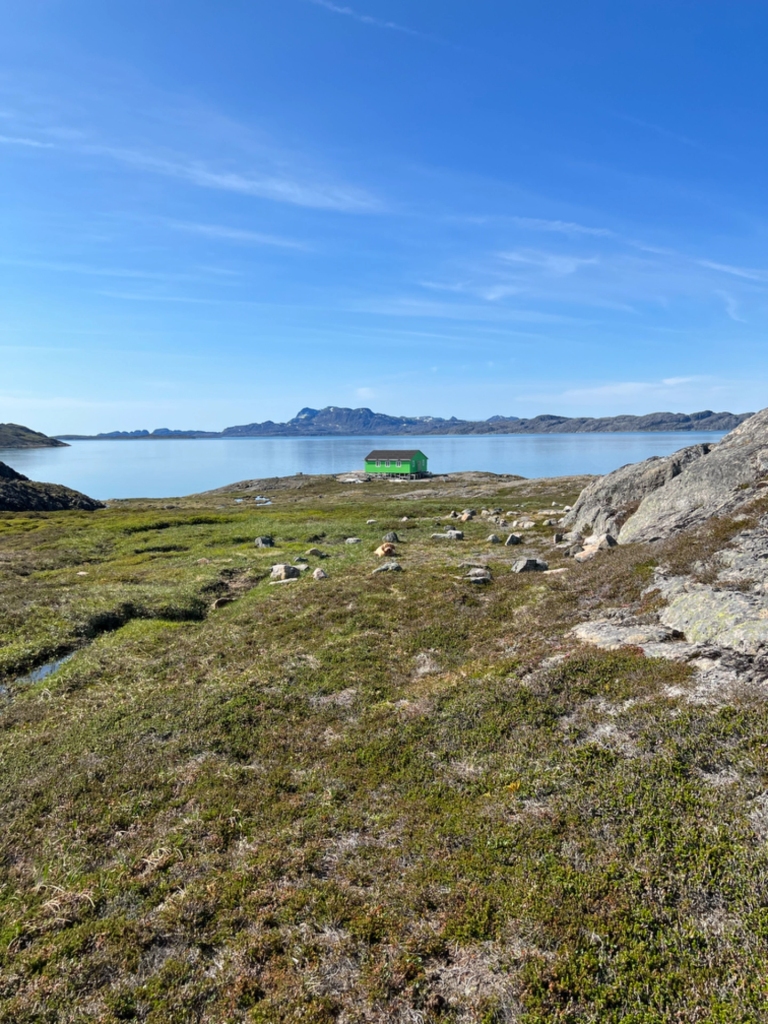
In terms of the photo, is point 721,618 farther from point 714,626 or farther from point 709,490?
point 709,490

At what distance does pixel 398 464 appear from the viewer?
150875 millimetres

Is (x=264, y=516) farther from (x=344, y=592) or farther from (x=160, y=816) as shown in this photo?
(x=160, y=816)

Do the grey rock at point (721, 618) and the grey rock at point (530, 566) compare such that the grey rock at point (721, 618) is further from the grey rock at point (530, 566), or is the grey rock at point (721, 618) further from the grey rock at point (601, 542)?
the grey rock at point (601, 542)

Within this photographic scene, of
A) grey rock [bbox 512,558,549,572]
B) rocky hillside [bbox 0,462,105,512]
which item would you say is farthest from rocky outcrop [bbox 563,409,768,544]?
rocky hillside [bbox 0,462,105,512]

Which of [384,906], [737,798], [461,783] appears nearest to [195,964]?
[384,906]

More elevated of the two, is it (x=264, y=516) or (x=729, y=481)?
(x=729, y=481)

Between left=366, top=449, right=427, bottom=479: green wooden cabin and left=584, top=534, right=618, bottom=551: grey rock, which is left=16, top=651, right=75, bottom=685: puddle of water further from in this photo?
left=366, top=449, right=427, bottom=479: green wooden cabin

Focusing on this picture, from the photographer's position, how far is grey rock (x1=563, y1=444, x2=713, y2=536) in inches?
1575

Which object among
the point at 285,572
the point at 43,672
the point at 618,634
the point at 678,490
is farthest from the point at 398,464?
the point at 618,634

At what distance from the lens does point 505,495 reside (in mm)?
92188

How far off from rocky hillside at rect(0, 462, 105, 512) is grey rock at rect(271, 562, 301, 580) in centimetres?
7602

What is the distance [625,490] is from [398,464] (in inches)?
4309

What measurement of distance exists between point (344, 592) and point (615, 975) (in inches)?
944

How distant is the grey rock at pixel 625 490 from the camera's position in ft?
131
